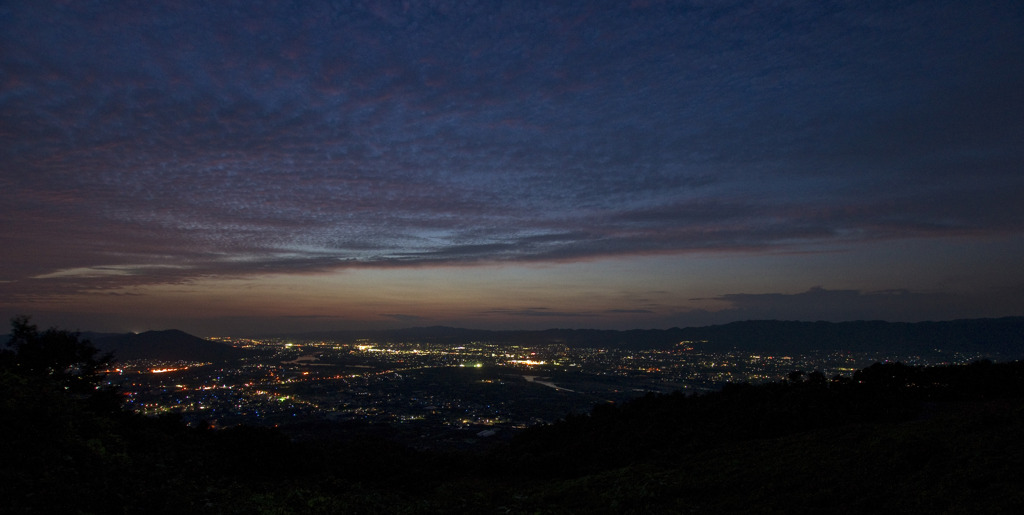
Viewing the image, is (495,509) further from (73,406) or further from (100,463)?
(73,406)

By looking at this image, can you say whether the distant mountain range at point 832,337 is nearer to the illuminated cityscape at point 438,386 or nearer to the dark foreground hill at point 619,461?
the illuminated cityscape at point 438,386

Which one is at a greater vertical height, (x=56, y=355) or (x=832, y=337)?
(x=56, y=355)

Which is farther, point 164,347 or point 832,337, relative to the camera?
point 832,337

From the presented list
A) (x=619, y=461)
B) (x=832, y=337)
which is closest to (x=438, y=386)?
(x=619, y=461)

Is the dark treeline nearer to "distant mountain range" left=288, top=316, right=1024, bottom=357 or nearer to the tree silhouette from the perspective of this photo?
the tree silhouette

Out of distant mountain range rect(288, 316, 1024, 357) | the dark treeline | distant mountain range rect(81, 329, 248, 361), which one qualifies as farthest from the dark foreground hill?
distant mountain range rect(81, 329, 248, 361)

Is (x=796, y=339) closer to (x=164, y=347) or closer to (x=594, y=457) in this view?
(x=594, y=457)

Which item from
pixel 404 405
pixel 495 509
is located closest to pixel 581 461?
pixel 495 509
